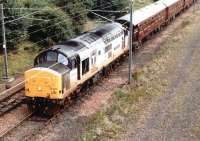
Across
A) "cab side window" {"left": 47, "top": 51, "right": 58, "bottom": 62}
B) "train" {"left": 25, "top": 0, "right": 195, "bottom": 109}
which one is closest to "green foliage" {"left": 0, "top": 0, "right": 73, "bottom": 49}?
"train" {"left": 25, "top": 0, "right": 195, "bottom": 109}

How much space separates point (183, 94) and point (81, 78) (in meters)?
6.94

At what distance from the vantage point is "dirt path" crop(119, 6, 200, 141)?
22.5 meters

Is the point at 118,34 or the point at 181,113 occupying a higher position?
the point at 118,34

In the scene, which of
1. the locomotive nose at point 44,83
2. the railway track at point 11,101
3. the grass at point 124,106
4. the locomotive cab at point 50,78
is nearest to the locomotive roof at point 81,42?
the locomotive cab at point 50,78

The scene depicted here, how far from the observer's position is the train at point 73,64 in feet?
81.7

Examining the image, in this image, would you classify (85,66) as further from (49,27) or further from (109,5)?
(109,5)

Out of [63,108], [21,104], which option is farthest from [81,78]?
[21,104]

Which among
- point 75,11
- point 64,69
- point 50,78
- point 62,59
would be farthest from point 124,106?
point 75,11

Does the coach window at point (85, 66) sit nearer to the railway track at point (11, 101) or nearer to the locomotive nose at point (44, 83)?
the locomotive nose at point (44, 83)

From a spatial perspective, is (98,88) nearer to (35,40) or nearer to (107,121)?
(107,121)

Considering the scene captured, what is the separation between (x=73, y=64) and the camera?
85.6 feet

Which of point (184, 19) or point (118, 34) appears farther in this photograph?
point (184, 19)

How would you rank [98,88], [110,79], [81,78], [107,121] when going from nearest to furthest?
[107,121] < [81,78] < [98,88] < [110,79]

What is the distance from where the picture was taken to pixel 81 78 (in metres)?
27.6
